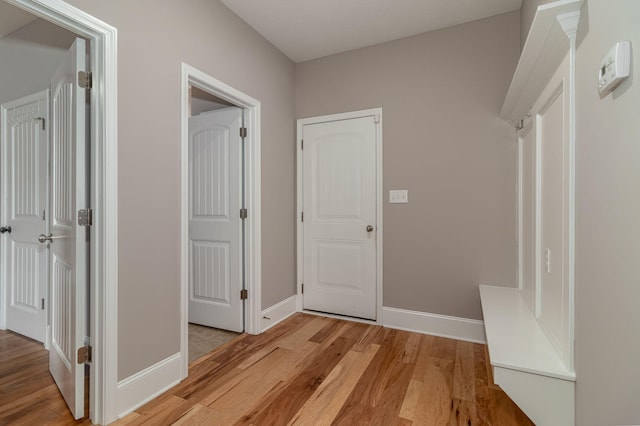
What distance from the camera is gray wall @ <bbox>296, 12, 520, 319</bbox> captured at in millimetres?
2510

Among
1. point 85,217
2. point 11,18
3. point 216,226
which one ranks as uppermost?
point 11,18

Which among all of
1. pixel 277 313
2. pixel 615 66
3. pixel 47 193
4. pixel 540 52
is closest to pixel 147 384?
pixel 277 313

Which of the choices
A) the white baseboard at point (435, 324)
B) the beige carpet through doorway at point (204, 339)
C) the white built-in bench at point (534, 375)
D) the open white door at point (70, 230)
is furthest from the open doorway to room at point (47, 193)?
the white baseboard at point (435, 324)

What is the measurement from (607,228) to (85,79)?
2.39m

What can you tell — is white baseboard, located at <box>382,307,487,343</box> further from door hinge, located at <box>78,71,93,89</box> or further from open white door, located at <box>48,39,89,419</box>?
door hinge, located at <box>78,71,93,89</box>

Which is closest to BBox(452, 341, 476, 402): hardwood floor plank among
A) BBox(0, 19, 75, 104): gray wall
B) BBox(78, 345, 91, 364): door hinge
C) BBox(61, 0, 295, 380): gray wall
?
BBox(61, 0, 295, 380): gray wall

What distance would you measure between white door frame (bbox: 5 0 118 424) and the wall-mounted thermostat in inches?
82.2

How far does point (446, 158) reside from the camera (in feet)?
8.83

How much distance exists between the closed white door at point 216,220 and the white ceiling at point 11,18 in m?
1.36

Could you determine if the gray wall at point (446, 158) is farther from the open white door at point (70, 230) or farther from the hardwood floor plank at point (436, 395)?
the open white door at point (70, 230)

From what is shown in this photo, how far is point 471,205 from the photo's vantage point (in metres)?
2.61

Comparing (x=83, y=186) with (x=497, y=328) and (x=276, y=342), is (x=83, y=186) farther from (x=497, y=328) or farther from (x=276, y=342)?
(x=497, y=328)

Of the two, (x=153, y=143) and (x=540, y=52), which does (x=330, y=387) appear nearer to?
(x=153, y=143)

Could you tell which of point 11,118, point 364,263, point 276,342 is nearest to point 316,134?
point 364,263
